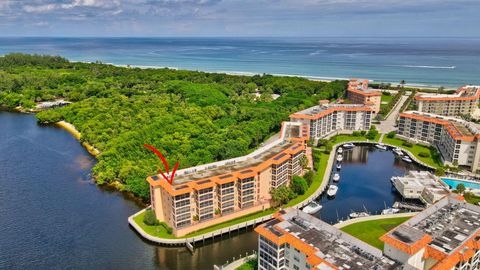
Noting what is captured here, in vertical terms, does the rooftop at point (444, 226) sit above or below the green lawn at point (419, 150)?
above

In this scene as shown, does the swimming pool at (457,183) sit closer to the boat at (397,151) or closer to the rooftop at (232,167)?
the boat at (397,151)

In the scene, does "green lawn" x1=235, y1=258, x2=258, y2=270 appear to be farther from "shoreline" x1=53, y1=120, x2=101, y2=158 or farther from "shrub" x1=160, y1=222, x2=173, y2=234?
"shoreline" x1=53, y1=120, x2=101, y2=158

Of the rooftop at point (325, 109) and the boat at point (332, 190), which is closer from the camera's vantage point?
the boat at point (332, 190)

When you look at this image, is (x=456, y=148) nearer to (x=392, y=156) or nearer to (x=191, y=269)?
(x=392, y=156)


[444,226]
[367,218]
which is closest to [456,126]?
[367,218]

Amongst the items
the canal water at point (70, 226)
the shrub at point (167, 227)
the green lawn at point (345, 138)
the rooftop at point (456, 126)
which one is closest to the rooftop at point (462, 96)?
the rooftop at point (456, 126)

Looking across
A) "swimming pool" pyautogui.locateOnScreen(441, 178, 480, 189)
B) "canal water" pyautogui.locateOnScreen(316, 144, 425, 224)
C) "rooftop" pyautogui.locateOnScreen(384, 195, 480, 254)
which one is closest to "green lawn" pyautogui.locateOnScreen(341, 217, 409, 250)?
"canal water" pyautogui.locateOnScreen(316, 144, 425, 224)
